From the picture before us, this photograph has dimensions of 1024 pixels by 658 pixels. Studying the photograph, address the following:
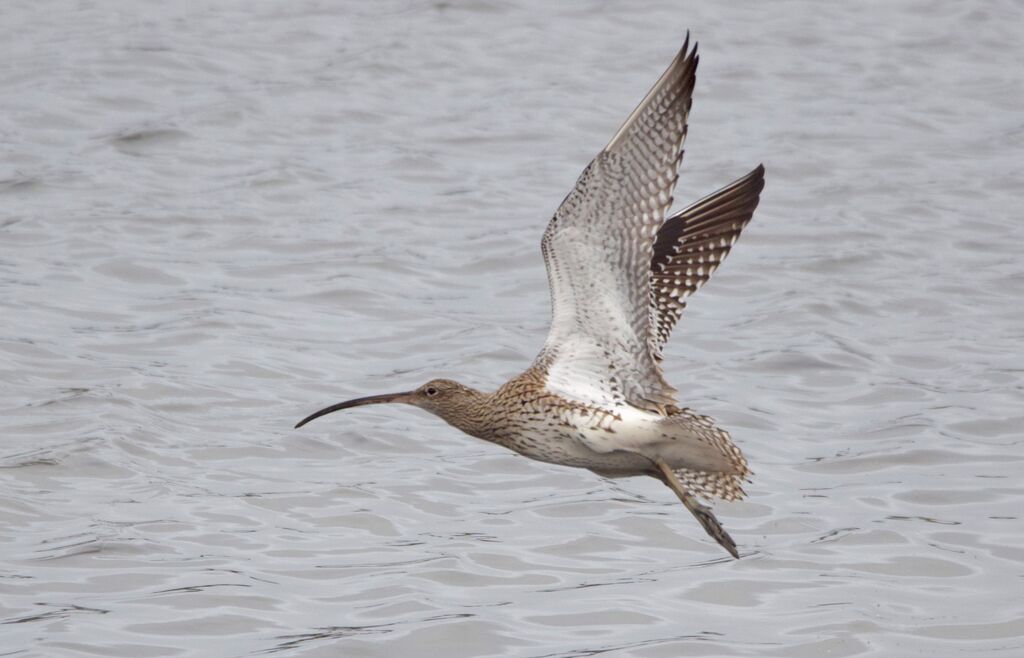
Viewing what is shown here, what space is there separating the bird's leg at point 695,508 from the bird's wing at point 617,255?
0.28m

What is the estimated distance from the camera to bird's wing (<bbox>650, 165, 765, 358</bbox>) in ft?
26.1

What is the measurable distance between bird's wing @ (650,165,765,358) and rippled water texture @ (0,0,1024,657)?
1.43 meters

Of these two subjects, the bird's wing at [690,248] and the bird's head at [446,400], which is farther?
the bird's wing at [690,248]

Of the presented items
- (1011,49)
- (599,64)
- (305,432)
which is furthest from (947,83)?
(305,432)

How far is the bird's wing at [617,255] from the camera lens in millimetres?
6469

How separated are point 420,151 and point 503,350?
12.7ft

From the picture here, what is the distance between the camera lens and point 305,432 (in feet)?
32.9

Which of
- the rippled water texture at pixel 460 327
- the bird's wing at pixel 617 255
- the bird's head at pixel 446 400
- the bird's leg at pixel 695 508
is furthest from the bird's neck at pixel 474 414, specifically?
the rippled water texture at pixel 460 327

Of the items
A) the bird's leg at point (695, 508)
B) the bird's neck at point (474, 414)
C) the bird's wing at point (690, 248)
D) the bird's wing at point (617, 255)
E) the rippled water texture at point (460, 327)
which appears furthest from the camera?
the rippled water texture at point (460, 327)

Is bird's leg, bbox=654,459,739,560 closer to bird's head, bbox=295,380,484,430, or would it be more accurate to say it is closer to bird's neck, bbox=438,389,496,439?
bird's neck, bbox=438,389,496,439

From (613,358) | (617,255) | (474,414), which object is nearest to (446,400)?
(474,414)

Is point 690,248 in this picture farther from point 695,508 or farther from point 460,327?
point 460,327

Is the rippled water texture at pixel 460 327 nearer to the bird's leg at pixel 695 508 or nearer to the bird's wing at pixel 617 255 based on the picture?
the bird's leg at pixel 695 508

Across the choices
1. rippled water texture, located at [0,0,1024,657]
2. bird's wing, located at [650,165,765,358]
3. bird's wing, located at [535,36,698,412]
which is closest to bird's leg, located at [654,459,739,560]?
bird's wing, located at [535,36,698,412]
